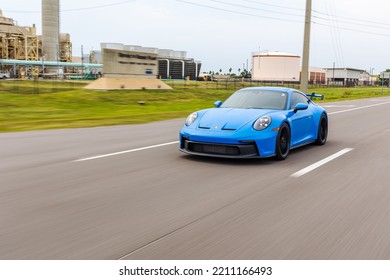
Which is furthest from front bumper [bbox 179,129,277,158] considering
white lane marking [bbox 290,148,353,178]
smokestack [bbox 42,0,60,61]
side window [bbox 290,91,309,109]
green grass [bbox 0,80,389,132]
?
smokestack [bbox 42,0,60,61]

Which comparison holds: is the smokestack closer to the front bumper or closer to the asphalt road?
the front bumper

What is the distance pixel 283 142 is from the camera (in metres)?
8.09

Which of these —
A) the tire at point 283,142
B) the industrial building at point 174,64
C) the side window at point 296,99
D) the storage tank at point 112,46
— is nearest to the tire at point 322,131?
the side window at point 296,99

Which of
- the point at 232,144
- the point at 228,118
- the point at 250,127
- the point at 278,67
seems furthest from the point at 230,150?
the point at 278,67

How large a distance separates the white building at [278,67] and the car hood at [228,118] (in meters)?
129

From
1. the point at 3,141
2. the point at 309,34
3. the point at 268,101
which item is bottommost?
the point at 3,141

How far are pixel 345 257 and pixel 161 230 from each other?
62.6 inches

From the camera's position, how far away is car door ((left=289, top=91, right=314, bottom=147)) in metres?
8.59

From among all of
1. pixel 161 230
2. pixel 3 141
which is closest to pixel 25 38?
pixel 3 141

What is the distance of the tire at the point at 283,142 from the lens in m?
7.82

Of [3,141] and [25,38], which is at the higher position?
[25,38]

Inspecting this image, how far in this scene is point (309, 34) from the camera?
2934 centimetres

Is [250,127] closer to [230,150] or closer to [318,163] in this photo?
[230,150]

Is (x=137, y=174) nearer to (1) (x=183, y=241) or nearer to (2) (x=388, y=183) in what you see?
(1) (x=183, y=241)
